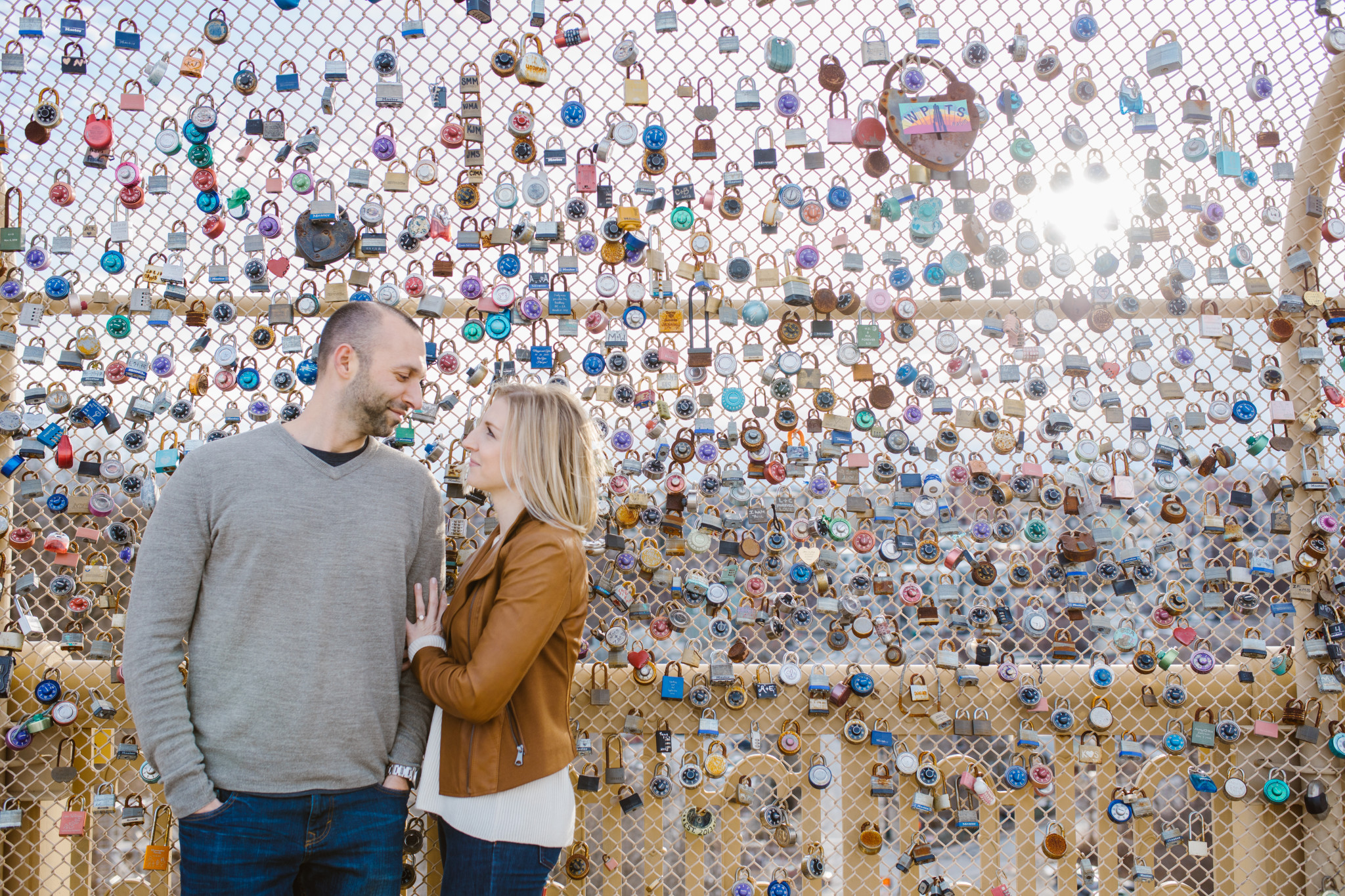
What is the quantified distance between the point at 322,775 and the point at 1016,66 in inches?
146

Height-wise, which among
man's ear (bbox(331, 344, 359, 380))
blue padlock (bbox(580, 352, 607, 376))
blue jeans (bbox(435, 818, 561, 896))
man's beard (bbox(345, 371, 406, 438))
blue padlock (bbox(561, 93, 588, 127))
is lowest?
blue jeans (bbox(435, 818, 561, 896))

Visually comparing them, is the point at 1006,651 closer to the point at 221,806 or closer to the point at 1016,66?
the point at 1016,66

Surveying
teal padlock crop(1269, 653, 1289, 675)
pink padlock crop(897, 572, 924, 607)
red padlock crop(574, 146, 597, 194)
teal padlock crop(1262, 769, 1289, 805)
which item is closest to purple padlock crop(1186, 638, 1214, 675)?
teal padlock crop(1269, 653, 1289, 675)

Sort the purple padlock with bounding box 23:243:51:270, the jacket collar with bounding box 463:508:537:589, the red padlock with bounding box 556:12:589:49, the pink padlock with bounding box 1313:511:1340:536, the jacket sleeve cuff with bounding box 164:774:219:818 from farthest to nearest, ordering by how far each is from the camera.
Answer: the pink padlock with bounding box 1313:511:1340:536, the purple padlock with bounding box 23:243:51:270, the red padlock with bounding box 556:12:589:49, the jacket collar with bounding box 463:508:537:589, the jacket sleeve cuff with bounding box 164:774:219:818

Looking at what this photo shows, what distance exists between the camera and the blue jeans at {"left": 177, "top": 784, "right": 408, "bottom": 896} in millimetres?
2086

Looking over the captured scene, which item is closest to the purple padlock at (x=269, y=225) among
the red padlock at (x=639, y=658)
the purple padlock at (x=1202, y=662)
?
the red padlock at (x=639, y=658)

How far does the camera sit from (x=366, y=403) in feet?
7.81

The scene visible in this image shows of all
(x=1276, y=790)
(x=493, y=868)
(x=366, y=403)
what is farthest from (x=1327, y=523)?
(x=366, y=403)

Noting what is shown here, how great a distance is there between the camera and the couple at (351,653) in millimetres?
2094

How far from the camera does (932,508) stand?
3365mm

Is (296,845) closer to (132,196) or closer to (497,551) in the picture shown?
(497,551)

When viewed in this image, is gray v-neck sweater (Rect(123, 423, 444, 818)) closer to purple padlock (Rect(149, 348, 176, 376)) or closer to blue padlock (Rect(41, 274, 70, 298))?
purple padlock (Rect(149, 348, 176, 376))

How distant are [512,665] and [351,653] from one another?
0.54m

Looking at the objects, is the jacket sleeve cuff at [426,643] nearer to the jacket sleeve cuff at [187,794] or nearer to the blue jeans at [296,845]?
the blue jeans at [296,845]
